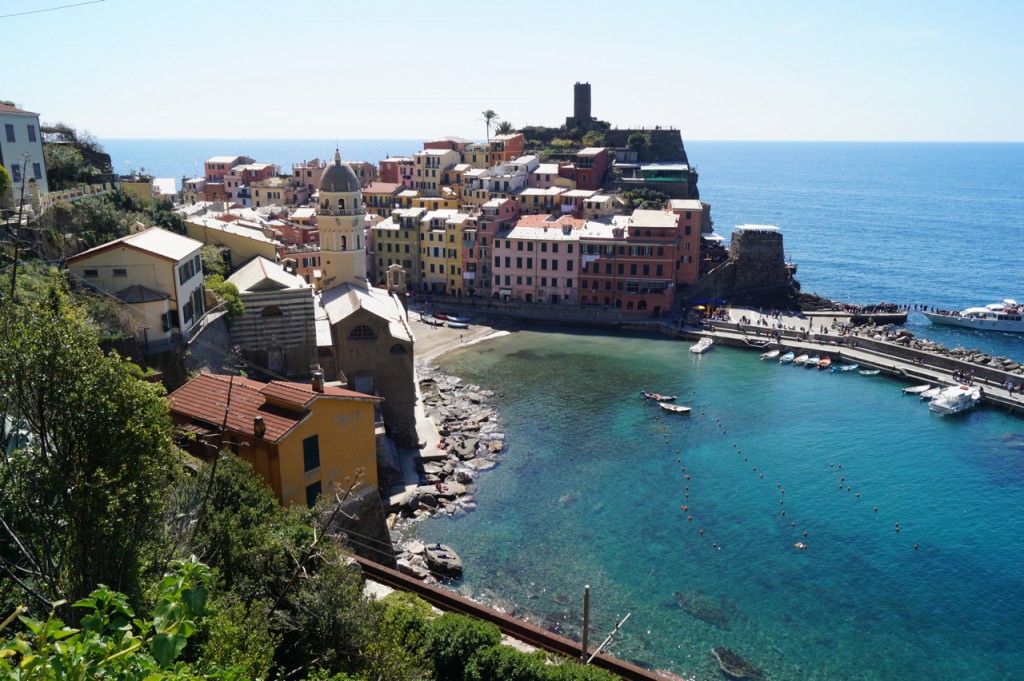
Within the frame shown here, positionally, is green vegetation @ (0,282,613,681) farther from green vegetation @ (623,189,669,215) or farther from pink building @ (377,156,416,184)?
pink building @ (377,156,416,184)

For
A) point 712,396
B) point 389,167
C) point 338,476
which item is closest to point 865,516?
point 712,396

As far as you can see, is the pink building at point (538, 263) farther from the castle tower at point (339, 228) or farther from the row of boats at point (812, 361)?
the castle tower at point (339, 228)

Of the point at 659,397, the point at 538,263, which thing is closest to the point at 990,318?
the point at 659,397

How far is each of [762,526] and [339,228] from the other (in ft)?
98.3

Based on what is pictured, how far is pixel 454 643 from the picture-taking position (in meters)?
17.1

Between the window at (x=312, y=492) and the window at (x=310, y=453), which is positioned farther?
the window at (x=312, y=492)

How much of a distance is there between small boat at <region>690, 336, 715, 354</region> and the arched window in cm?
3176

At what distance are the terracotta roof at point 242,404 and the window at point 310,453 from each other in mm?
895

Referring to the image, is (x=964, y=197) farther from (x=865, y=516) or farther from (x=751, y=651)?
(x=751, y=651)

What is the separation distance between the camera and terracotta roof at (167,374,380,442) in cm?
2266

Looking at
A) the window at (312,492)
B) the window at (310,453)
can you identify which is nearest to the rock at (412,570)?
the window at (312,492)

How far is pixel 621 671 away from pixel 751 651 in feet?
32.1

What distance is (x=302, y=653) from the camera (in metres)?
15.4

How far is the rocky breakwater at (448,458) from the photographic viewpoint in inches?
1155
